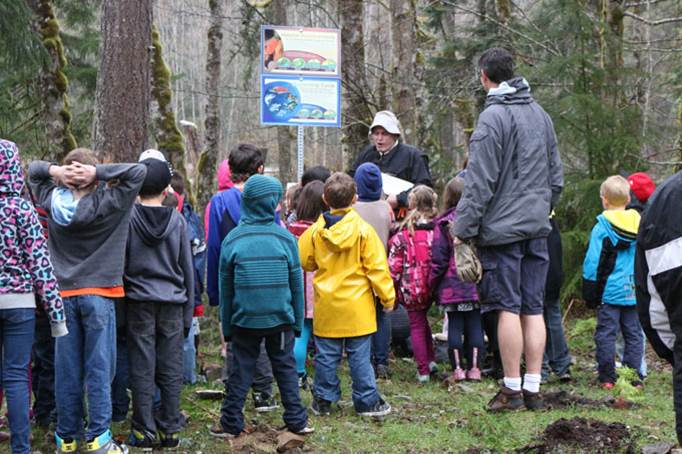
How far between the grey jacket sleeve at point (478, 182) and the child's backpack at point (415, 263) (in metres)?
1.58

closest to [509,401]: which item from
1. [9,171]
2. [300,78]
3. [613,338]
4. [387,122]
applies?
[613,338]

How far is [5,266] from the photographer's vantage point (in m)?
4.59

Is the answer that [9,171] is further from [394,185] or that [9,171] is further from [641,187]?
[641,187]

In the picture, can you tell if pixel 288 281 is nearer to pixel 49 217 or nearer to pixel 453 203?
pixel 49 217

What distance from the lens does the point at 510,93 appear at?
6148 mm

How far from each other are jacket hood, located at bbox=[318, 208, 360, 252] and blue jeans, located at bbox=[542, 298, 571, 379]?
2.53m

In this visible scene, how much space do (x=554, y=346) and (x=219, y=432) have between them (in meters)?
3.61

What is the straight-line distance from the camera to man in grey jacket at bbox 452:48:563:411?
592cm

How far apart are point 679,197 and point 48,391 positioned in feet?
15.0

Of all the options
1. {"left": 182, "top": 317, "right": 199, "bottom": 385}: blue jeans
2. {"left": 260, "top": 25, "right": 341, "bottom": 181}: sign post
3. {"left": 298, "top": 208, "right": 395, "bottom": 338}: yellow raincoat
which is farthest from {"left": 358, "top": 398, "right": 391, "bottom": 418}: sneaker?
{"left": 260, "top": 25, "right": 341, "bottom": 181}: sign post

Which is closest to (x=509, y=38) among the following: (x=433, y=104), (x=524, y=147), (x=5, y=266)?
(x=433, y=104)

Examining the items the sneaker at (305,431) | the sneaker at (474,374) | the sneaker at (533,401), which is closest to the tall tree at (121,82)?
the sneaker at (305,431)

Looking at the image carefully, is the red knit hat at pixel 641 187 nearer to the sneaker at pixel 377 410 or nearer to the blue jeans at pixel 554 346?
the blue jeans at pixel 554 346

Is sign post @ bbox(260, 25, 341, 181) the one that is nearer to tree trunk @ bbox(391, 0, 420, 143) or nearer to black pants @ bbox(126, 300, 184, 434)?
tree trunk @ bbox(391, 0, 420, 143)
